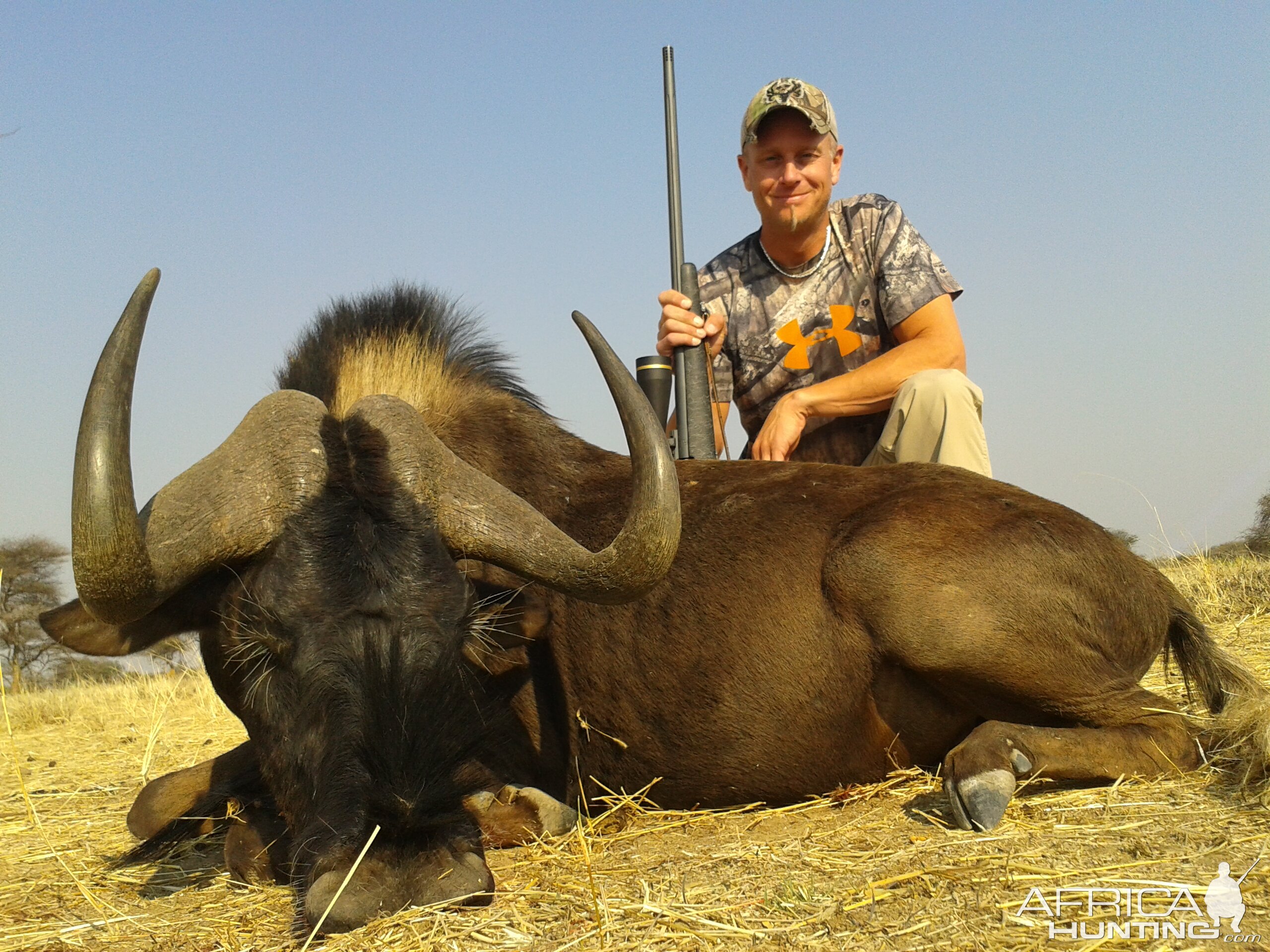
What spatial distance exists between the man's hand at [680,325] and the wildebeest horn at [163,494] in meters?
2.90

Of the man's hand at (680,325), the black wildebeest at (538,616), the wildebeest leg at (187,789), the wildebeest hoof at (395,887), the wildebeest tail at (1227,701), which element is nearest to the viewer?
the wildebeest hoof at (395,887)

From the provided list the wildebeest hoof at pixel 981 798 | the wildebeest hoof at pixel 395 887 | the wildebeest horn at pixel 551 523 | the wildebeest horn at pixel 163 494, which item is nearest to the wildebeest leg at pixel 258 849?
the wildebeest hoof at pixel 395 887

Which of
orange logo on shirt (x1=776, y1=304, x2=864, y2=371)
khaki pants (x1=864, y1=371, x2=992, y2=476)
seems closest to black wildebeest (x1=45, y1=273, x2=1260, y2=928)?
khaki pants (x1=864, y1=371, x2=992, y2=476)

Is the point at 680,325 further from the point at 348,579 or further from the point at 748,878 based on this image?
the point at 748,878

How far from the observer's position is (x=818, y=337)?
690 centimetres

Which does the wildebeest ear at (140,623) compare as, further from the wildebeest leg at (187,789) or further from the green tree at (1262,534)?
the green tree at (1262,534)

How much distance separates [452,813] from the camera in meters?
3.14

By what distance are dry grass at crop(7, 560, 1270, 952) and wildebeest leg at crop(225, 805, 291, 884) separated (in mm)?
70

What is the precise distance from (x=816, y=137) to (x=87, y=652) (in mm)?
5187

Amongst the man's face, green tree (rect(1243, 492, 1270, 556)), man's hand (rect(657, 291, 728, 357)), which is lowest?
green tree (rect(1243, 492, 1270, 556))

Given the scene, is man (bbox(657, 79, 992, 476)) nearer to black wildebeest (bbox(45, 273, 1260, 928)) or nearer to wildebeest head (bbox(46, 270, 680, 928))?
black wildebeest (bbox(45, 273, 1260, 928))

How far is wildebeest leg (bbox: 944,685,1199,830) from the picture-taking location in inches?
140

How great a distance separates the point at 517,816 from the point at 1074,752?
2.08 meters

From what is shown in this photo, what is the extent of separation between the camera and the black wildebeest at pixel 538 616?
3.21 meters
